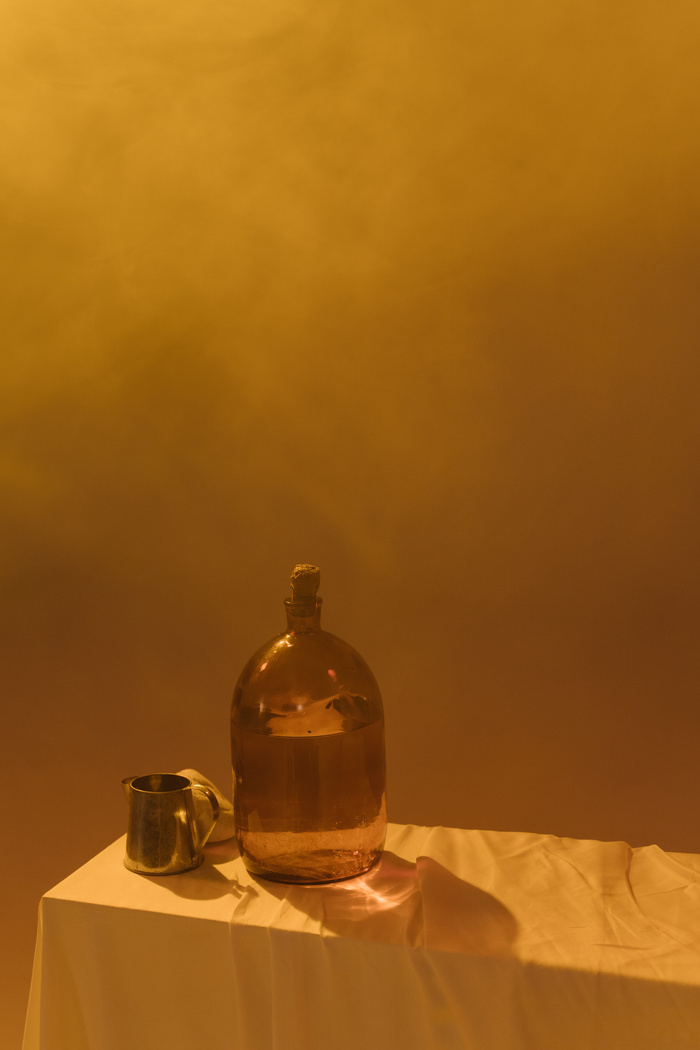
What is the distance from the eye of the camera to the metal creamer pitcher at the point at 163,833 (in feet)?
2.99

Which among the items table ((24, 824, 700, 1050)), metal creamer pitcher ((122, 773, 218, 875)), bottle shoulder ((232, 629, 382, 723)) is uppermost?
bottle shoulder ((232, 629, 382, 723))

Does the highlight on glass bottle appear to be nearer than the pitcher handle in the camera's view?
Yes

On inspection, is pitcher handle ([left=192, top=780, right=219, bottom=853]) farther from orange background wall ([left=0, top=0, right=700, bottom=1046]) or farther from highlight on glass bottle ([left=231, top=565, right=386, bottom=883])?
orange background wall ([left=0, top=0, right=700, bottom=1046])

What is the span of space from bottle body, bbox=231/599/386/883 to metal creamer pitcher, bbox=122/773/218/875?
0.06 metres

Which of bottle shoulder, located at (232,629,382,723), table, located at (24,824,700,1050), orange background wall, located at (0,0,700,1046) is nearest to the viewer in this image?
table, located at (24,824,700,1050)

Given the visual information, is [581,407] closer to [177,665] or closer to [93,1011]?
[177,665]

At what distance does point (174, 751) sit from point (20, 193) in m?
1.37

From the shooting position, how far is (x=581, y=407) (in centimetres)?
178

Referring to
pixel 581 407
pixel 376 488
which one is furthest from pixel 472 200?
pixel 376 488

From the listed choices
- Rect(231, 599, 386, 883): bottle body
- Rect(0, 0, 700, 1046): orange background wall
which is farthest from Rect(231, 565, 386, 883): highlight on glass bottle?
Rect(0, 0, 700, 1046): orange background wall

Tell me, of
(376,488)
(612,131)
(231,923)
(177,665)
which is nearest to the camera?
(231,923)

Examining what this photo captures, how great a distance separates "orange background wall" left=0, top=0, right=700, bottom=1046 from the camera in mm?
1763

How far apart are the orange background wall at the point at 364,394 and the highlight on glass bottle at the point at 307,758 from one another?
0.99 meters

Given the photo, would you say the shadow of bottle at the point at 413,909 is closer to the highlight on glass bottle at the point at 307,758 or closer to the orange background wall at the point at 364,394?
the highlight on glass bottle at the point at 307,758
